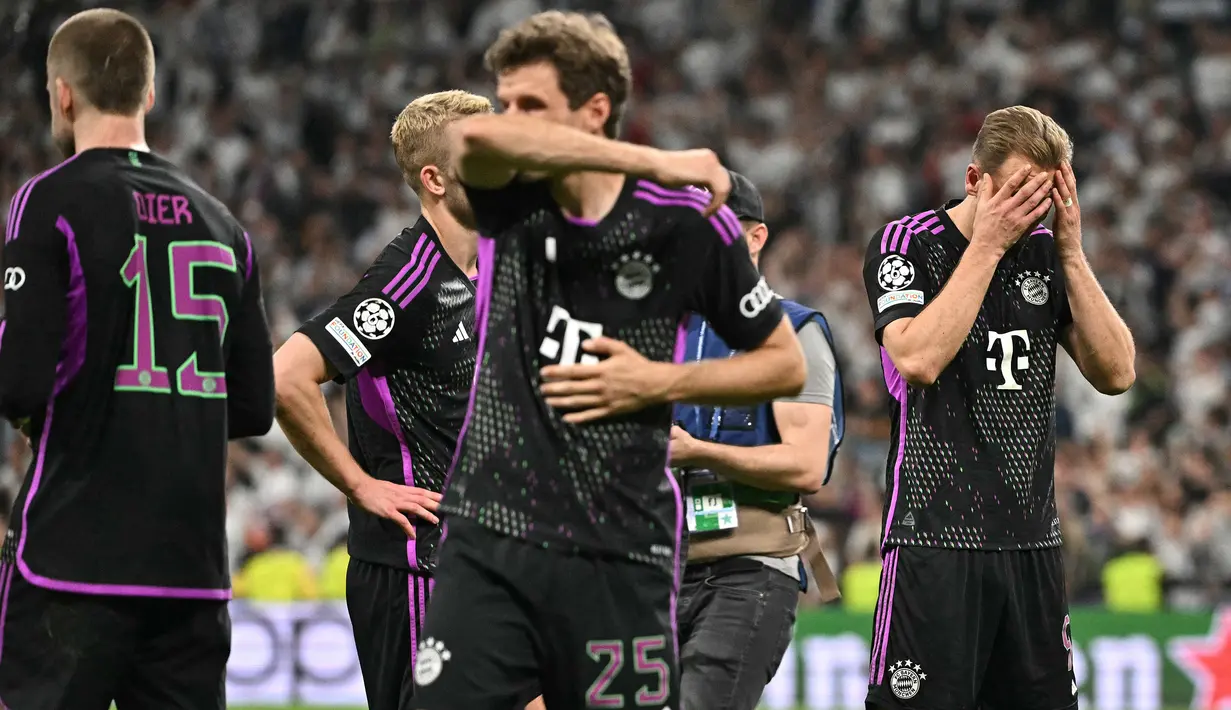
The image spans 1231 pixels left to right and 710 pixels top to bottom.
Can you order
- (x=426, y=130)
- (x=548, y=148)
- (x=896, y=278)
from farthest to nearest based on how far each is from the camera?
(x=426, y=130) → (x=896, y=278) → (x=548, y=148)

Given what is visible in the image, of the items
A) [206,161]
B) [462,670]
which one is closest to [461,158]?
[462,670]

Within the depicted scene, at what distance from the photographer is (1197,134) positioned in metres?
21.4

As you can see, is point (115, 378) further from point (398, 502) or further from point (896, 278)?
Answer: point (896, 278)

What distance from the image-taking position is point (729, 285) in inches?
188

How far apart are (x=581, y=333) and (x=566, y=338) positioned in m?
0.04

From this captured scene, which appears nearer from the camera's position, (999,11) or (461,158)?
(461,158)

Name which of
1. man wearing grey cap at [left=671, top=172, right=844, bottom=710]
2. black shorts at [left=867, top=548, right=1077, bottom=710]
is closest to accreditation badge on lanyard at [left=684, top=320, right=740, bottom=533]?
man wearing grey cap at [left=671, top=172, right=844, bottom=710]

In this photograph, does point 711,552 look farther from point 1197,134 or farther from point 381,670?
point 1197,134

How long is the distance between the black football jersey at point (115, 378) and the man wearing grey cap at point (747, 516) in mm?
1800

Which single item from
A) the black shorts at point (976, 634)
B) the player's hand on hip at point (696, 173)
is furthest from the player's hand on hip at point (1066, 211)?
the player's hand on hip at point (696, 173)

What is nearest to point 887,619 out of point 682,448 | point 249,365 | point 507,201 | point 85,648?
point 682,448

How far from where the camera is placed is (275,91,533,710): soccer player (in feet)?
19.7

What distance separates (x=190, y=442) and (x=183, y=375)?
0.19m

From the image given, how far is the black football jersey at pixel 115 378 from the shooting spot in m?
4.64
